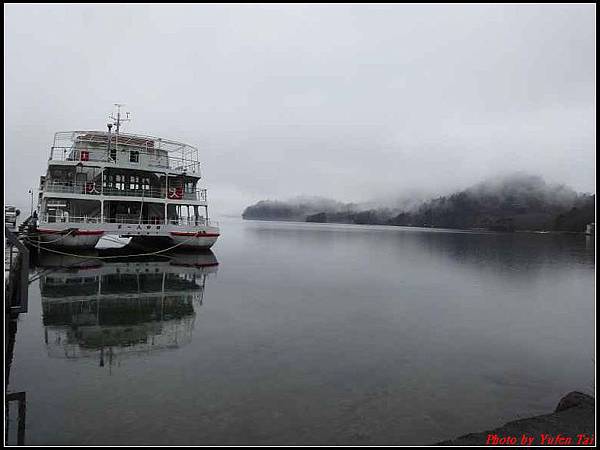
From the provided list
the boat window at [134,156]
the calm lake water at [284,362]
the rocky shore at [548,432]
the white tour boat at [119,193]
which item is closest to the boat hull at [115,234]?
the white tour boat at [119,193]

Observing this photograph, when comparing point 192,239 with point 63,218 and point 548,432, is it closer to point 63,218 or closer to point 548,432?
point 63,218

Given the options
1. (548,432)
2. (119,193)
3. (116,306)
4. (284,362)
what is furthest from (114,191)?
(548,432)

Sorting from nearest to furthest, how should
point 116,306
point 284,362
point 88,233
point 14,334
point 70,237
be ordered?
point 284,362 → point 14,334 → point 116,306 → point 70,237 → point 88,233

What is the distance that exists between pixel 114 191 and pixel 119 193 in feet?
3.45

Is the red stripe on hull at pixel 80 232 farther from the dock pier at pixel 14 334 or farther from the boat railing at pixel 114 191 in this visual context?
the dock pier at pixel 14 334

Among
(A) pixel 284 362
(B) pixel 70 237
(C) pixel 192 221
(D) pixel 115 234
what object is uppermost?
(C) pixel 192 221

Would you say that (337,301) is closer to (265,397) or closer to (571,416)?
(265,397)

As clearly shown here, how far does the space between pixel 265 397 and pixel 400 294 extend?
1561 centimetres

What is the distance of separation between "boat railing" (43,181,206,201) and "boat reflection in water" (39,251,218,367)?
8061mm

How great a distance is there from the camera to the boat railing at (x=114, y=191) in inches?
1444

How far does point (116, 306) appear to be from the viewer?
1752 centimetres

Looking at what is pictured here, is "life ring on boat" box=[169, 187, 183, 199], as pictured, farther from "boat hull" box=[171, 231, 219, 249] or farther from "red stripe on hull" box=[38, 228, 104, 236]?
"red stripe on hull" box=[38, 228, 104, 236]

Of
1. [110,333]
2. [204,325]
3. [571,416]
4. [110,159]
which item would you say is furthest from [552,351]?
[110,159]

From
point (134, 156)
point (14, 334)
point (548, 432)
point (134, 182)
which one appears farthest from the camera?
point (134, 182)
